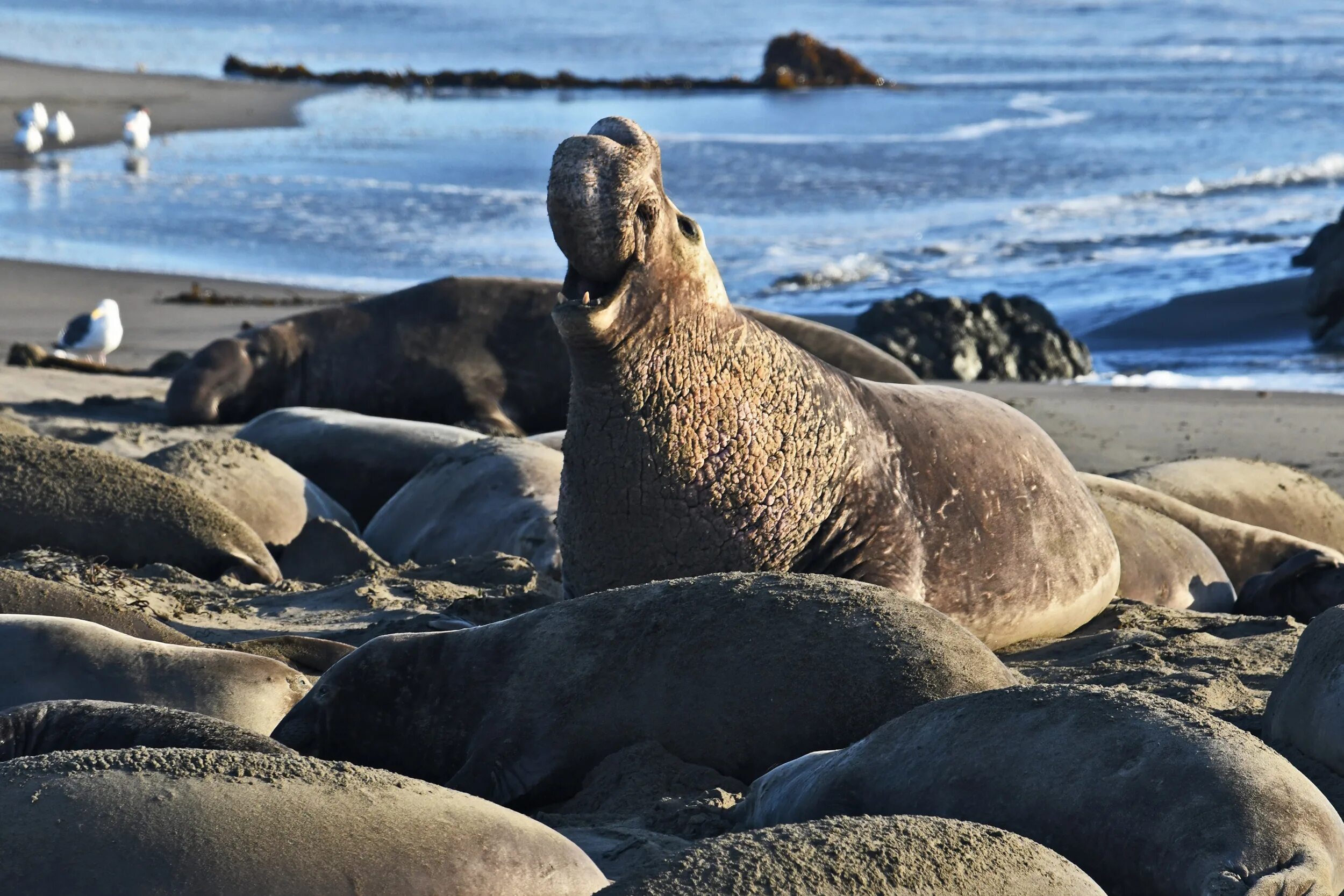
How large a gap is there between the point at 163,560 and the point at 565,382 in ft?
13.4

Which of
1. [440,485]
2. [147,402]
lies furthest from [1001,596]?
[147,402]

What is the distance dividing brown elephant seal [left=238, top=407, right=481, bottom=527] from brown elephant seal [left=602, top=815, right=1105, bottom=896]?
4.85 m

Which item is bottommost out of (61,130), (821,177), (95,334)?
(95,334)

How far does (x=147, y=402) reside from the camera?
1008 cm

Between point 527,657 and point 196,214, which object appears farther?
point 196,214

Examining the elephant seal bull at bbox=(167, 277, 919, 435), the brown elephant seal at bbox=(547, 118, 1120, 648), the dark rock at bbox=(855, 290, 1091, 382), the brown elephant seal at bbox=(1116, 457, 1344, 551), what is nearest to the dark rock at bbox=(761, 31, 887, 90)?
the dark rock at bbox=(855, 290, 1091, 382)

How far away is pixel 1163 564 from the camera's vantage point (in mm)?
6125

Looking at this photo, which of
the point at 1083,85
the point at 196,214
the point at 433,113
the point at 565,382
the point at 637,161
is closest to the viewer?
the point at 637,161

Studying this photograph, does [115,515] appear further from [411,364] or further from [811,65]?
[811,65]

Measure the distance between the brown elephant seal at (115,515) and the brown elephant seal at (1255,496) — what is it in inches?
141

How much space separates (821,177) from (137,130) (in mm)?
8786

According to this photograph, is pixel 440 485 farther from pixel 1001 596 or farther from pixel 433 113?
pixel 433 113

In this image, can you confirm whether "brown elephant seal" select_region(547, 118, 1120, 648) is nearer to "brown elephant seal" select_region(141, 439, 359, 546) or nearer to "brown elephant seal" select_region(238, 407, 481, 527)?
"brown elephant seal" select_region(141, 439, 359, 546)

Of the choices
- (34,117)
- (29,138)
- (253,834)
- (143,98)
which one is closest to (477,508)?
(253,834)
